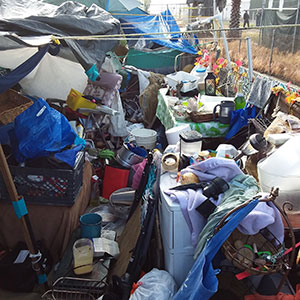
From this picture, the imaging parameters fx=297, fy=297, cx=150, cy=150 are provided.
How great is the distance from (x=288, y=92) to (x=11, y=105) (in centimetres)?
392

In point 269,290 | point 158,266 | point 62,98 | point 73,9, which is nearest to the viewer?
point 269,290

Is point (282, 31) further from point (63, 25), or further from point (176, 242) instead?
point (176, 242)

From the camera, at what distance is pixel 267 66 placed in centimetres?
880

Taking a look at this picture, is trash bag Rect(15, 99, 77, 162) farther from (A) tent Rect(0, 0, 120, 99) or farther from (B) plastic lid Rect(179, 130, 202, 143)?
(B) plastic lid Rect(179, 130, 202, 143)

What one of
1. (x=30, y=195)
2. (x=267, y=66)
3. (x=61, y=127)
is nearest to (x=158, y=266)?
(x=30, y=195)

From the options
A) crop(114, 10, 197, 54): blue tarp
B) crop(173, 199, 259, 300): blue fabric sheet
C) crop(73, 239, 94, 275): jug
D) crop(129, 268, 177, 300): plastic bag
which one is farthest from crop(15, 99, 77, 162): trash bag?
crop(114, 10, 197, 54): blue tarp

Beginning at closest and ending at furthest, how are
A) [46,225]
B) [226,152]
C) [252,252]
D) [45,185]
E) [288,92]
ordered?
[252,252], [226,152], [45,185], [46,225], [288,92]

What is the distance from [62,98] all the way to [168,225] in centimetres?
422

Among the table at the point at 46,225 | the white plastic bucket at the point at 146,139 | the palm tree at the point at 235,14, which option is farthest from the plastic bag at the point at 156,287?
the palm tree at the point at 235,14

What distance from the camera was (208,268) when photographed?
1.99 m

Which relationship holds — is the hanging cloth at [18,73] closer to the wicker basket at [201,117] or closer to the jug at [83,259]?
the jug at [83,259]

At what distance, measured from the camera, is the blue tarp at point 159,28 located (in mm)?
11406

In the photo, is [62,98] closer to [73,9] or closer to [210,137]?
[73,9]

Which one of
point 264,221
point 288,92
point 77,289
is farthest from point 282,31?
point 77,289
